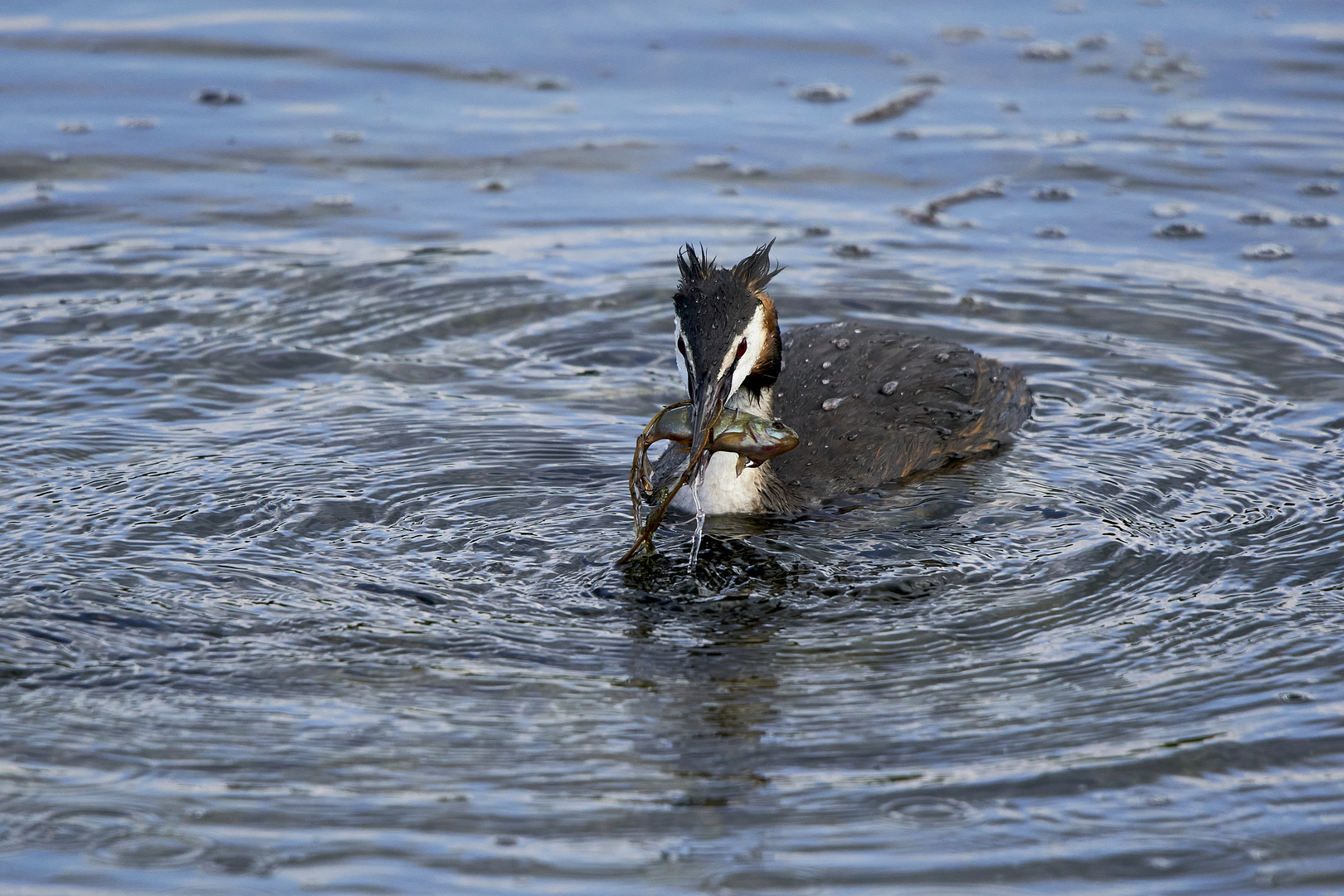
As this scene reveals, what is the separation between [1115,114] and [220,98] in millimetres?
7752

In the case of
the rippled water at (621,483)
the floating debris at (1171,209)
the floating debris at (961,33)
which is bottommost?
the rippled water at (621,483)

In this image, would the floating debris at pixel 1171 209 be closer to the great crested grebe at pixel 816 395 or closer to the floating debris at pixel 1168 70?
the floating debris at pixel 1168 70

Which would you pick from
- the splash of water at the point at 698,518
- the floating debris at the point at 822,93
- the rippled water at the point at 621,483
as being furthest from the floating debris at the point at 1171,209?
the splash of water at the point at 698,518

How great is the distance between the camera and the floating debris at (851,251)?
11.0 m

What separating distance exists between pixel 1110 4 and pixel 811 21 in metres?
3.15

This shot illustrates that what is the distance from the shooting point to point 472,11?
1582 centimetres

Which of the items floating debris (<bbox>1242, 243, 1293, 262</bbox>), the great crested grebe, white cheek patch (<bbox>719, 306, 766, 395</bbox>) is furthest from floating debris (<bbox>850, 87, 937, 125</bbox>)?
white cheek patch (<bbox>719, 306, 766, 395</bbox>)

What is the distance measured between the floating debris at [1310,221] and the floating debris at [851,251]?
3.13 metres

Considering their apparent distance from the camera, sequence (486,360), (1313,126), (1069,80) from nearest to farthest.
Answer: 1. (486,360)
2. (1313,126)
3. (1069,80)

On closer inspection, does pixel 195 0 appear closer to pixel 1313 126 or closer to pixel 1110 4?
pixel 1110 4

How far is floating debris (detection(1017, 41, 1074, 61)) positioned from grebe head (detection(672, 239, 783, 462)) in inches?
331

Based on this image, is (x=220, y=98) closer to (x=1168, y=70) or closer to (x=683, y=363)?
(x=683, y=363)

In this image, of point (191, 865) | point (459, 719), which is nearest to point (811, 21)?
point (459, 719)

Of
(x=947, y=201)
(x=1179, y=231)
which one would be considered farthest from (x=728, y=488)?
(x=1179, y=231)
